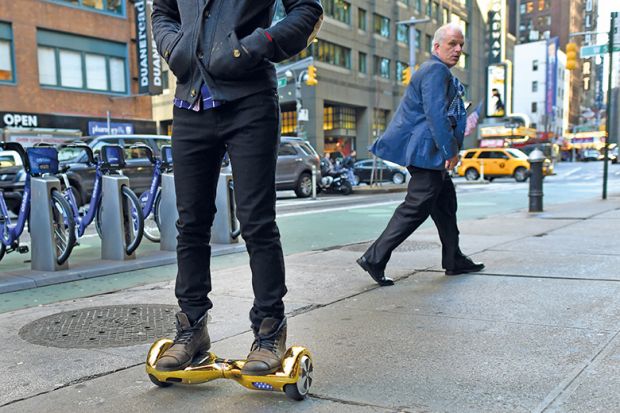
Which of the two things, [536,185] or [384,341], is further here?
A: [536,185]

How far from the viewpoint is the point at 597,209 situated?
10.5 metres

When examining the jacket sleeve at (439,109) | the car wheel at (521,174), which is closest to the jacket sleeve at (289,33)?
the jacket sleeve at (439,109)

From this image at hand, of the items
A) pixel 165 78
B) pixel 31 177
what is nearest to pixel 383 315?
pixel 31 177

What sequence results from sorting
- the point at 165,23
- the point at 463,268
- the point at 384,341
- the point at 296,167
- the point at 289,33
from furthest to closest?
the point at 296,167, the point at 463,268, the point at 384,341, the point at 165,23, the point at 289,33

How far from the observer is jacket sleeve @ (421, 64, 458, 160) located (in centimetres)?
449

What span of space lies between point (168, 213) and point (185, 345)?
4413 mm

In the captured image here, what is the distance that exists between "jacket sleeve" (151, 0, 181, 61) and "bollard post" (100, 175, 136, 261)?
3827 millimetres

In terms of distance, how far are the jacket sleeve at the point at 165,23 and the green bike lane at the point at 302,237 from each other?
2.72 meters

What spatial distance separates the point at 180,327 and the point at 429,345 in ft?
4.33

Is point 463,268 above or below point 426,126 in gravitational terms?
below

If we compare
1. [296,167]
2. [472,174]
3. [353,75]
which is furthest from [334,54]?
[296,167]

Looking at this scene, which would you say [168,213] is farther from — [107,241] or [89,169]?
[89,169]

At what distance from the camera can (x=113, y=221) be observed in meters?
6.22

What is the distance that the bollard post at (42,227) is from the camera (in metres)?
5.54
